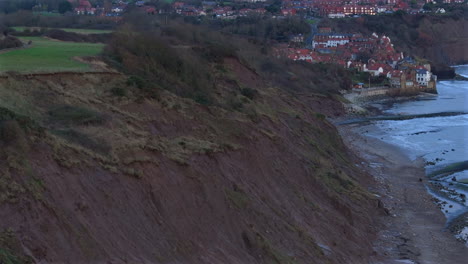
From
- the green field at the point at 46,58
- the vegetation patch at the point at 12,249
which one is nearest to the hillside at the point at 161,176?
the vegetation patch at the point at 12,249

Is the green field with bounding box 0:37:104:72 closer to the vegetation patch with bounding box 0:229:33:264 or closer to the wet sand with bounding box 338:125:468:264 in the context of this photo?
the vegetation patch with bounding box 0:229:33:264

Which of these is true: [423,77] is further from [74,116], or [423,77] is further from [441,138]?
[74,116]

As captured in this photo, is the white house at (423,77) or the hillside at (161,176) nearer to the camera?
the hillside at (161,176)

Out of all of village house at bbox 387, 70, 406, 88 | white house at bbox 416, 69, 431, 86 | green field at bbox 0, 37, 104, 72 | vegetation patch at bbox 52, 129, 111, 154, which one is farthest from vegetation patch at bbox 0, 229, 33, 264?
white house at bbox 416, 69, 431, 86

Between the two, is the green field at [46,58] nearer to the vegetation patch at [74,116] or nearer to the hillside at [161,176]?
the hillside at [161,176]

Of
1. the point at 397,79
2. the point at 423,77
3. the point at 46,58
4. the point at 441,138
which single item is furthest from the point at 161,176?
the point at 423,77

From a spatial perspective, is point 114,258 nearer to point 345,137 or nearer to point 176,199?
point 176,199
